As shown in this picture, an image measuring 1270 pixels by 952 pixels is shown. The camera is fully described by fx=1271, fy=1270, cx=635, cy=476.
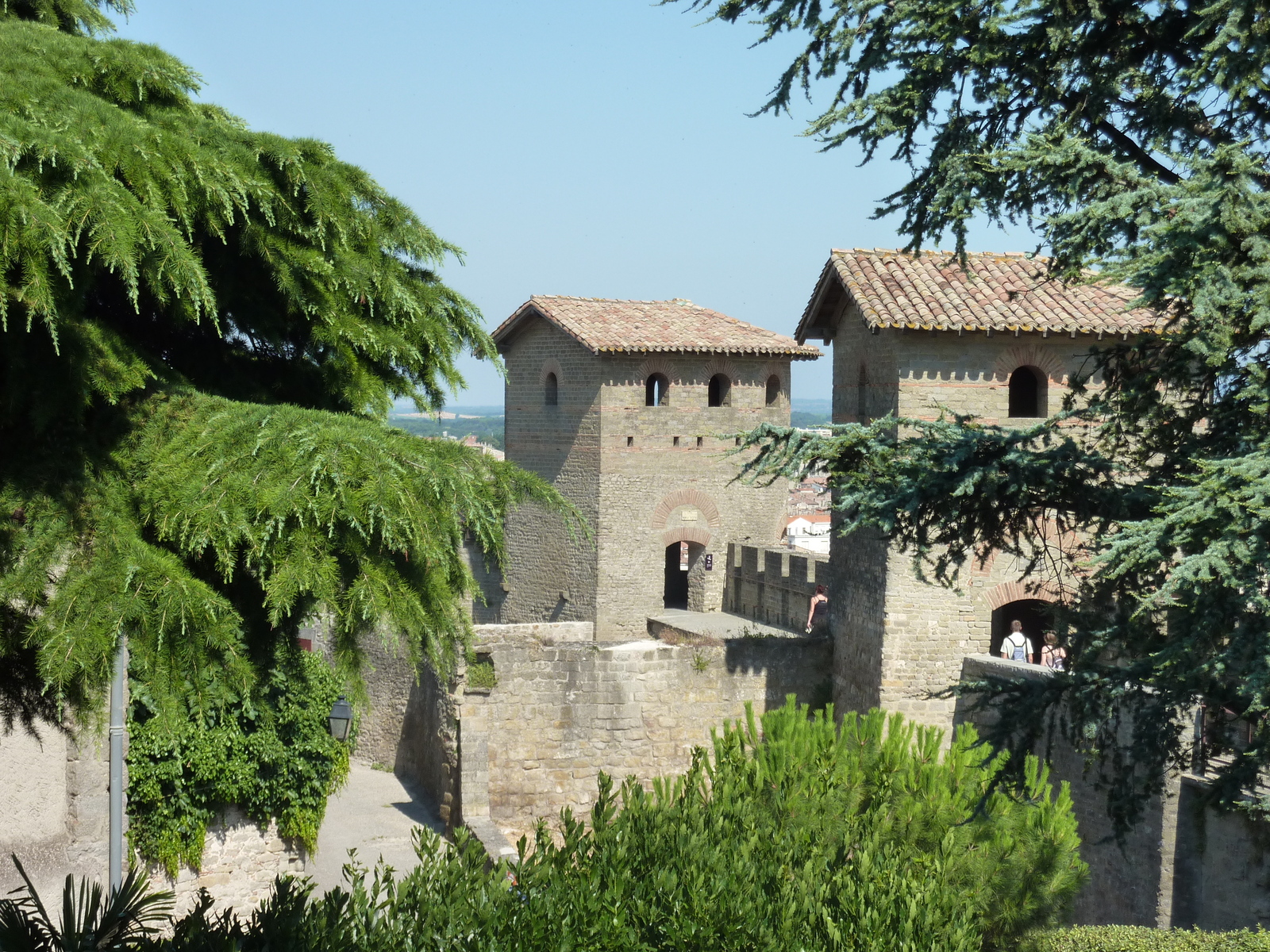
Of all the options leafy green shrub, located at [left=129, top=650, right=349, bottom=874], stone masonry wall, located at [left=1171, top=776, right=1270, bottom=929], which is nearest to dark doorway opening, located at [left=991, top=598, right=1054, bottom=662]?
stone masonry wall, located at [left=1171, top=776, right=1270, bottom=929]

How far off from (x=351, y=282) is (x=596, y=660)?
10.9 metres

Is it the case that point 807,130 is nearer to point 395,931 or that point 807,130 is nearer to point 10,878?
point 395,931

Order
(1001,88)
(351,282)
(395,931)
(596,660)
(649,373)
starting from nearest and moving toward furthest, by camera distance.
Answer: (351,282) < (395,931) < (1001,88) < (596,660) < (649,373)

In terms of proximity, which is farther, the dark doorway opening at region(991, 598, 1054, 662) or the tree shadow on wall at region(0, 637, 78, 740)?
the dark doorway opening at region(991, 598, 1054, 662)

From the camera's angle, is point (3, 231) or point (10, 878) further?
point (10, 878)

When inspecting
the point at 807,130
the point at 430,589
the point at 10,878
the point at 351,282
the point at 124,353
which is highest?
the point at 807,130

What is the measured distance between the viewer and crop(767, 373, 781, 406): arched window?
81.8 feet

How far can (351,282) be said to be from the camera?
4.45 metres

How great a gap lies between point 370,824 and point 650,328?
471 inches

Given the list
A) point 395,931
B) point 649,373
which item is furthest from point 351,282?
point 649,373

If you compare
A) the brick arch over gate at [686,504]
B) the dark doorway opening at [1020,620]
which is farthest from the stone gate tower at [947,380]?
the brick arch over gate at [686,504]

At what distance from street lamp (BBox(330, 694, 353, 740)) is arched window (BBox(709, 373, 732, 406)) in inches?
548

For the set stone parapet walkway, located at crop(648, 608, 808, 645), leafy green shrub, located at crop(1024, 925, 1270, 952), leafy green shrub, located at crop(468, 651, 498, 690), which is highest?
stone parapet walkway, located at crop(648, 608, 808, 645)

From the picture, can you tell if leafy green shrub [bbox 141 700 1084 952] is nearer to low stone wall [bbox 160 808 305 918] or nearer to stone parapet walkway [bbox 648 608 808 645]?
low stone wall [bbox 160 808 305 918]
